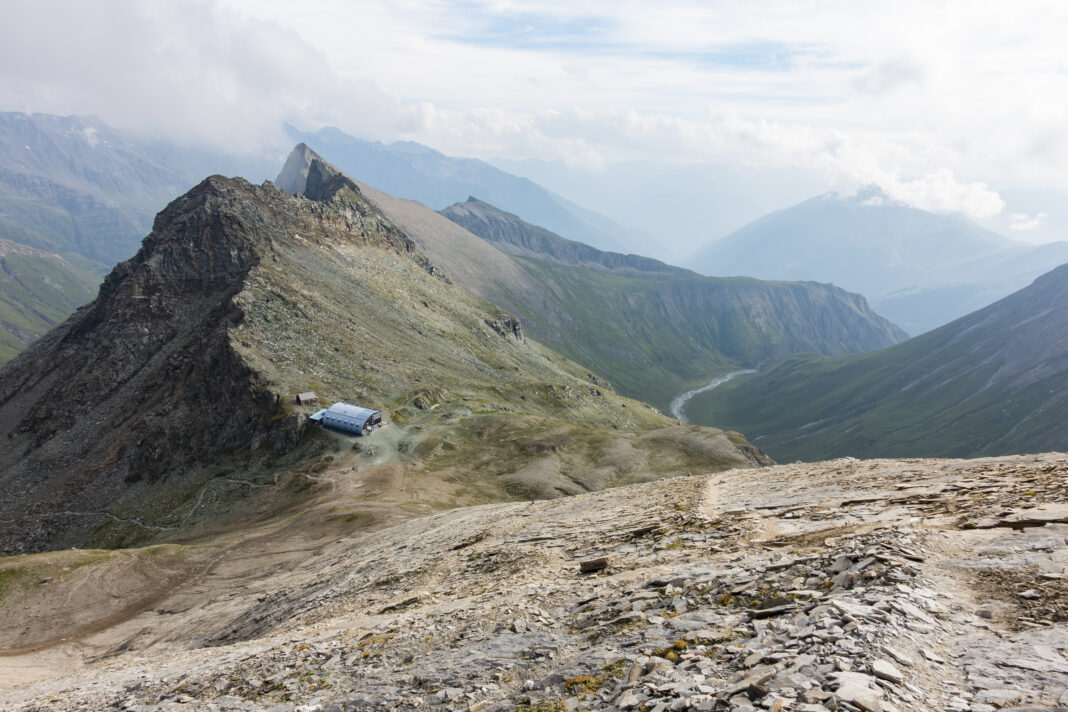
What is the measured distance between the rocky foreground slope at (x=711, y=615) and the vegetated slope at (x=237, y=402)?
51.4m

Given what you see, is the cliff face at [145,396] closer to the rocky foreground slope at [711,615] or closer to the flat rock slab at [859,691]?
the rocky foreground slope at [711,615]

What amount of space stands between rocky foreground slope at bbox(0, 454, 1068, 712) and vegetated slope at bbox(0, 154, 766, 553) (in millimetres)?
51406

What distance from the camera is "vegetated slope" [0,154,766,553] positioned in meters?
84.8

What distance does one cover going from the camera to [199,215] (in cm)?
14100

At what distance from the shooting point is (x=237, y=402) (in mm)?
94938

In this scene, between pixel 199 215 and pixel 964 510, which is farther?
pixel 199 215

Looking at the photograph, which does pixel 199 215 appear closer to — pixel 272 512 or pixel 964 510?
pixel 272 512

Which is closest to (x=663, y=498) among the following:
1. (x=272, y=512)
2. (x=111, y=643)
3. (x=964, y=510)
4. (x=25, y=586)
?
(x=964, y=510)

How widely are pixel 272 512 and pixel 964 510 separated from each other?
248 ft

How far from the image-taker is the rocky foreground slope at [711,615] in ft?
36.7

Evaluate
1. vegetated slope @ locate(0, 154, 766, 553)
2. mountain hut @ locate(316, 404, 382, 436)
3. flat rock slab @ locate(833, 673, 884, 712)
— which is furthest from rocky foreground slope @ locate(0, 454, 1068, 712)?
mountain hut @ locate(316, 404, 382, 436)

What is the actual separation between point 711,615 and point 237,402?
319 feet

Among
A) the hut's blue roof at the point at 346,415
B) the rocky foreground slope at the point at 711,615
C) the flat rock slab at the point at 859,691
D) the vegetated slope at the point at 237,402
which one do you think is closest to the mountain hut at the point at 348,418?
the hut's blue roof at the point at 346,415

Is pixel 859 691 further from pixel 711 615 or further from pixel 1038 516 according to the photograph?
pixel 1038 516
